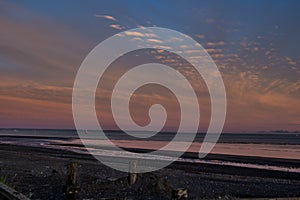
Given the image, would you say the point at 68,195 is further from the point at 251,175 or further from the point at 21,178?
the point at 251,175

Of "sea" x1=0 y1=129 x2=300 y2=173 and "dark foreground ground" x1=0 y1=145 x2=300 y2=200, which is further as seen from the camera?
"sea" x1=0 y1=129 x2=300 y2=173

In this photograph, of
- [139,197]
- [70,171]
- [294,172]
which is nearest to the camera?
[70,171]

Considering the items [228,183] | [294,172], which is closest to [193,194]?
[228,183]

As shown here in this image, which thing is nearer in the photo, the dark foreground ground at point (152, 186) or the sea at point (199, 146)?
the dark foreground ground at point (152, 186)

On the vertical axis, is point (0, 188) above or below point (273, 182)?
above

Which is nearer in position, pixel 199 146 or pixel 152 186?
pixel 152 186

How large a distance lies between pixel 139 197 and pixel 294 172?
19481 mm

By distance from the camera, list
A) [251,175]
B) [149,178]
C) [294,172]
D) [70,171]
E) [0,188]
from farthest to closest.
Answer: [294,172]
[251,175]
[149,178]
[70,171]
[0,188]

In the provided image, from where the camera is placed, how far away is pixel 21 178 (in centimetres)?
1878

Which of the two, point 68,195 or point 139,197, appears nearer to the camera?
point 68,195

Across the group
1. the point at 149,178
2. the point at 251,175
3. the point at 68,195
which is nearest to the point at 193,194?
the point at 149,178

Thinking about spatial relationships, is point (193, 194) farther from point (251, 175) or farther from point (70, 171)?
point (251, 175)

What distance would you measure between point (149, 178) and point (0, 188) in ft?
34.9

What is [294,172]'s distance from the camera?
29.4 metres
